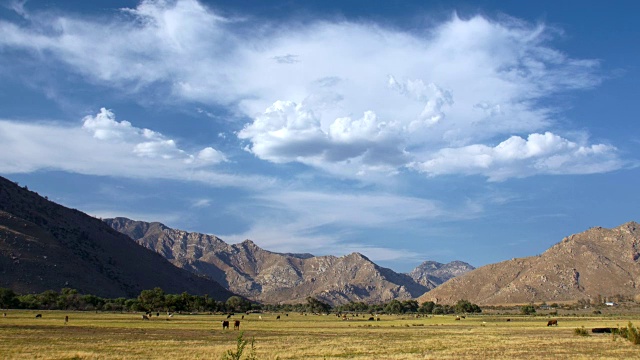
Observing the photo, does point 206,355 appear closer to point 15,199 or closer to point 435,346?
point 435,346

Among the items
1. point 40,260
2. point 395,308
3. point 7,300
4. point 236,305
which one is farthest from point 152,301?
point 395,308

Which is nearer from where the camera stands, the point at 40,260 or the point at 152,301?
the point at 152,301

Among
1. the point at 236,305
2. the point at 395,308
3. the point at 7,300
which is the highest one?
the point at 7,300

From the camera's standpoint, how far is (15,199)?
652 feet

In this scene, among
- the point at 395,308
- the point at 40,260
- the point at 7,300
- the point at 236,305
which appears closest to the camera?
the point at 7,300

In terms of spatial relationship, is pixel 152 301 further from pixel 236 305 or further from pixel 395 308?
pixel 395 308

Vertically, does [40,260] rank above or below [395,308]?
above

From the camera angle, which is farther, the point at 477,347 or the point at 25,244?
the point at 25,244

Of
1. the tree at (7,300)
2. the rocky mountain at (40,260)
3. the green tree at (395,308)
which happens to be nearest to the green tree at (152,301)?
the tree at (7,300)

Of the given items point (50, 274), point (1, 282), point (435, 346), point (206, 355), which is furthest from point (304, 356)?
point (50, 274)

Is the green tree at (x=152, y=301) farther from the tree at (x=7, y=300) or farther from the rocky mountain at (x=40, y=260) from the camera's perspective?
the rocky mountain at (x=40, y=260)

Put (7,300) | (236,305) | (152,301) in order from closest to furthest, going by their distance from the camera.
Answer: (7,300)
(152,301)
(236,305)

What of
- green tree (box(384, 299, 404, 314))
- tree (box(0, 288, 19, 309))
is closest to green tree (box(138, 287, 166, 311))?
tree (box(0, 288, 19, 309))

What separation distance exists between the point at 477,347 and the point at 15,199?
205092 millimetres
